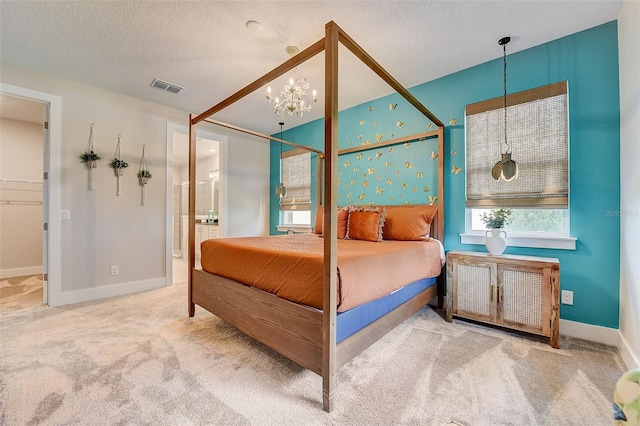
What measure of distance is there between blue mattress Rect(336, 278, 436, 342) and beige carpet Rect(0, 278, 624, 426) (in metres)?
0.34

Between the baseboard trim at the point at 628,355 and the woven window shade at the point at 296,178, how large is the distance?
3720mm

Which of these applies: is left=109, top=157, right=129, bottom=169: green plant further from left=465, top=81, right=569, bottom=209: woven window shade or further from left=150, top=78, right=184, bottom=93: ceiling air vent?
left=465, top=81, right=569, bottom=209: woven window shade

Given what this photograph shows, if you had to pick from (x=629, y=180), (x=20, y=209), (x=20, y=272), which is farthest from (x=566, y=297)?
(x=20, y=209)

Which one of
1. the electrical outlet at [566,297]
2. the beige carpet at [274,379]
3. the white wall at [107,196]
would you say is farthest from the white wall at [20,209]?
the electrical outlet at [566,297]

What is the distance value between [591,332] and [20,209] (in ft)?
25.3

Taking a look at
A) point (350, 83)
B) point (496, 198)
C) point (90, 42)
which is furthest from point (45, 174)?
point (496, 198)

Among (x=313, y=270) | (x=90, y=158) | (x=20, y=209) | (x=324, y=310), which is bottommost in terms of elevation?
(x=324, y=310)

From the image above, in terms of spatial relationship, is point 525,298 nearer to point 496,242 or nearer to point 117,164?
point 496,242

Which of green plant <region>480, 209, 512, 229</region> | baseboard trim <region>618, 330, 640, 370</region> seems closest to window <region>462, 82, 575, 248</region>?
green plant <region>480, 209, 512, 229</region>

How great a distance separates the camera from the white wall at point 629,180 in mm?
1707

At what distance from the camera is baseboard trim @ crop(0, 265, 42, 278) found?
163 inches

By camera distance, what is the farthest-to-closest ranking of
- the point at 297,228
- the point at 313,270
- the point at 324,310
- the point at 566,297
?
the point at 297,228 < the point at 566,297 < the point at 313,270 < the point at 324,310

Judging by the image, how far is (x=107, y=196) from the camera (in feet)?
11.1

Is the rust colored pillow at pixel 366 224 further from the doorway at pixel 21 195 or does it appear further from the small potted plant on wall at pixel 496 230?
the doorway at pixel 21 195
